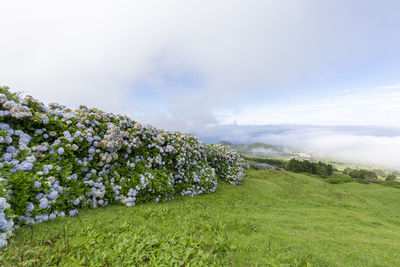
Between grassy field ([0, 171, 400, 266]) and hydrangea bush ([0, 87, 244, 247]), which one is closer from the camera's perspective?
grassy field ([0, 171, 400, 266])

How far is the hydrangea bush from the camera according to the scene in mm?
4613

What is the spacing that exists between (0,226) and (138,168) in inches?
174

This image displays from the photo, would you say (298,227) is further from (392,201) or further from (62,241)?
(392,201)

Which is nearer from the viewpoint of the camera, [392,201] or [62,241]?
[62,241]

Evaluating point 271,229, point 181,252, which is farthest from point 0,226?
point 271,229

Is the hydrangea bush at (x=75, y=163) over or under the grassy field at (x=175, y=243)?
over

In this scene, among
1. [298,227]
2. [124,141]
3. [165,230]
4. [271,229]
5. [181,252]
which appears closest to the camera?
[181,252]

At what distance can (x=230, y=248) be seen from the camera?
3.91 metres

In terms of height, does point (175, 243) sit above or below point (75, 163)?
below

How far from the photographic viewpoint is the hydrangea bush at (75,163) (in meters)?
4.61

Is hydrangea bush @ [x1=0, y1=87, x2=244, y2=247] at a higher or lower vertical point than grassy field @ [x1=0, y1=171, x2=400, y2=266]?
higher

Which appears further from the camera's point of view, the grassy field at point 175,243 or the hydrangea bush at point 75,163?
the hydrangea bush at point 75,163

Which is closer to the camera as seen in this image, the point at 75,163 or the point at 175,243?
the point at 175,243

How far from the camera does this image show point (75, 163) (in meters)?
6.14
